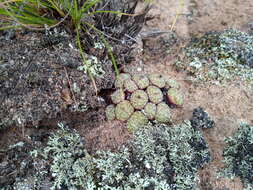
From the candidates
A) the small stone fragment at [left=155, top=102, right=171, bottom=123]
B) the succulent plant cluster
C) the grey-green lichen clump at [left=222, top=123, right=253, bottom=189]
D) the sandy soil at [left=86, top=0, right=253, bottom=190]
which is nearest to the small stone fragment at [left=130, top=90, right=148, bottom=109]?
the succulent plant cluster

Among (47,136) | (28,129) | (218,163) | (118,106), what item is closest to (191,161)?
(218,163)

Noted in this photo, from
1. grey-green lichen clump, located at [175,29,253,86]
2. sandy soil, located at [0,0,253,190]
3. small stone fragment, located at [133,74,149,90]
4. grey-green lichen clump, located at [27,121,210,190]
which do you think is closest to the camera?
grey-green lichen clump, located at [27,121,210,190]

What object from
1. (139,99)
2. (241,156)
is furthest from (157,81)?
(241,156)

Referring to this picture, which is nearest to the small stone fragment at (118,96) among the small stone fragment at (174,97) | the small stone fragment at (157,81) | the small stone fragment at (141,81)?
the small stone fragment at (141,81)

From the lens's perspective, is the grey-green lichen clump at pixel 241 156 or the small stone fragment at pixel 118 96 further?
the small stone fragment at pixel 118 96

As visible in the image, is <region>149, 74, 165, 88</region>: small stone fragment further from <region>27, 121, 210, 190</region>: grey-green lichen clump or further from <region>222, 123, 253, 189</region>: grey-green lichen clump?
<region>222, 123, 253, 189</region>: grey-green lichen clump

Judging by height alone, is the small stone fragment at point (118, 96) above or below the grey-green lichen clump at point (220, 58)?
below

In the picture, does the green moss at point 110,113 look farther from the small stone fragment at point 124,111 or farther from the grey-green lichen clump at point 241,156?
the grey-green lichen clump at point 241,156
